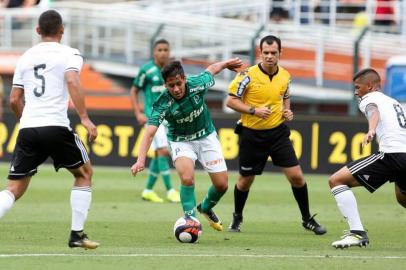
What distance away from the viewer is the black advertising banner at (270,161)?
74.2 ft

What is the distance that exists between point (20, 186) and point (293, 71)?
660 inches

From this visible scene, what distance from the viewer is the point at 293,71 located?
26.9 m

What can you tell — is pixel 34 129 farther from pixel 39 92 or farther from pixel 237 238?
pixel 237 238

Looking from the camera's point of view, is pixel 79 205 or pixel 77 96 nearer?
pixel 77 96

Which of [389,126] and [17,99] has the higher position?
[17,99]

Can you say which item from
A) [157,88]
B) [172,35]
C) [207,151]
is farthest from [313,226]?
[172,35]

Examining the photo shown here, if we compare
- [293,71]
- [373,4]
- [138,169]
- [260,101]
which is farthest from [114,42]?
[138,169]

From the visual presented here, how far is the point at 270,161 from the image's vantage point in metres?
23.0

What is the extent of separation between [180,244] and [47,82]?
228 cm

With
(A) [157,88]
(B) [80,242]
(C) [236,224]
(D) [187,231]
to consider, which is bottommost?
(C) [236,224]

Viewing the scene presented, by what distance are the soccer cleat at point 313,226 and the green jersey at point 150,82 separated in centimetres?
444

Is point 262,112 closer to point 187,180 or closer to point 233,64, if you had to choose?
point 233,64

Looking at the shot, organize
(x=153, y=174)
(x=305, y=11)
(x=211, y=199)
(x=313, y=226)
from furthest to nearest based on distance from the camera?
(x=305, y=11)
(x=153, y=174)
(x=313, y=226)
(x=211, y=199)

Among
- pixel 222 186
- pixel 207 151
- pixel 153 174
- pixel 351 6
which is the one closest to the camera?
pixel 207 151
